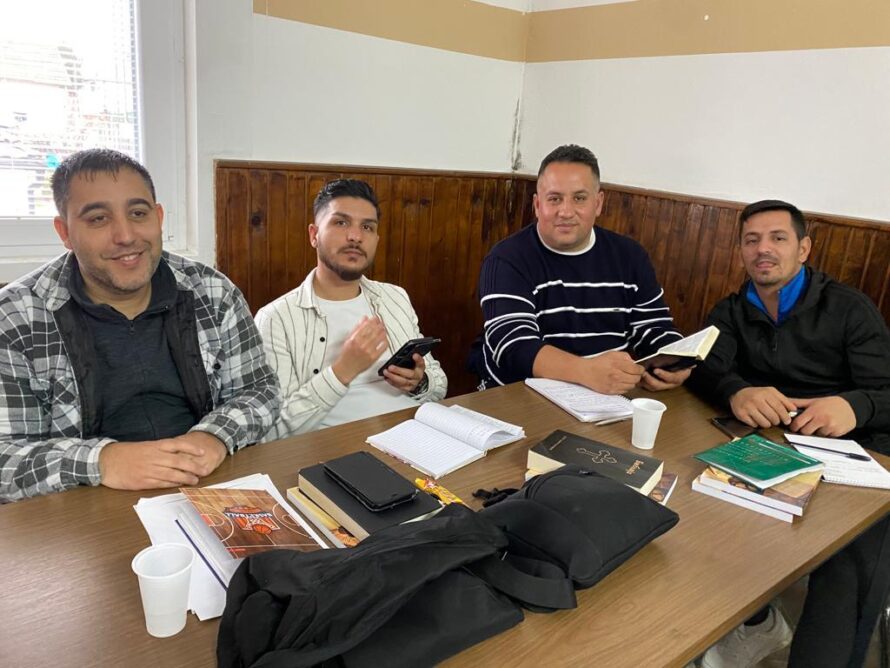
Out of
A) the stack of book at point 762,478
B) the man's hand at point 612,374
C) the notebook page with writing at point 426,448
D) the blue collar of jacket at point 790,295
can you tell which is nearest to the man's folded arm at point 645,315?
the blue collar of jacket at point 790,295

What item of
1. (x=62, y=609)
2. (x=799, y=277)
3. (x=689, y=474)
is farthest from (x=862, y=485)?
(x=62, y=609)

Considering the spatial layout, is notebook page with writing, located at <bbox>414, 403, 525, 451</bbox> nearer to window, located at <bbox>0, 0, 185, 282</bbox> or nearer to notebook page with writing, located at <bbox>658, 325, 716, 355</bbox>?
notebook page with writing, located at <bbox>658, 325, 716, 355</bbox>

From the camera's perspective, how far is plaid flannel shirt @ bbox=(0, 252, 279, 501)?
3.75 ft

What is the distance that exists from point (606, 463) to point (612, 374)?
50 centimetres

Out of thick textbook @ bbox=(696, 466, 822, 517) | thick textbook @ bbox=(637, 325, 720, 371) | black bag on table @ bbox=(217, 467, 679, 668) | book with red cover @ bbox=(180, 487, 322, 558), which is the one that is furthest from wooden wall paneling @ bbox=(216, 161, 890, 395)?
black bag on table @ bbox=(217, 467, 679, 668)

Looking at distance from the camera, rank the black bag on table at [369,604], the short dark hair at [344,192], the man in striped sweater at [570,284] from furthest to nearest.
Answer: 1. the man in striped sweater at [570,284]
2. the short dark hair at [344,192]
3. the black bag on table at [369,604]

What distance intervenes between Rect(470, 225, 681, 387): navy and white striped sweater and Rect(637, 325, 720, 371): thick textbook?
0.45m

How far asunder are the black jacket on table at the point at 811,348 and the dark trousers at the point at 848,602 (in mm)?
480

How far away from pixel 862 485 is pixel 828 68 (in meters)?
1.58

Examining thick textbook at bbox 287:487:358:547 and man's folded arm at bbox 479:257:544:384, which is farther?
man's folded arm at bbox 479:257:544:384

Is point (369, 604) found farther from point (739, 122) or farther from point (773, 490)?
point (739, 122)

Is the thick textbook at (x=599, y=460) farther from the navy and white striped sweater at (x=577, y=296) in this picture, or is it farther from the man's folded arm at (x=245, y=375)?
the navy and white striped sweater at (x=577, y=296)

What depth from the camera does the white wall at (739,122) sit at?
2.18m

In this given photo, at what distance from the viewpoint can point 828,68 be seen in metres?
2.23
